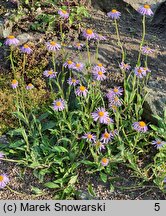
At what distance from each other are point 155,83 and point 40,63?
136 centimetres

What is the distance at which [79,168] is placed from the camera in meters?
4.63

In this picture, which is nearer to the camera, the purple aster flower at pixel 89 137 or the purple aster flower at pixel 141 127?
the purple aster flower at pixel 141 127

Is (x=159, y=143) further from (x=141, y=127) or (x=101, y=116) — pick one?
(x=101, y=116)

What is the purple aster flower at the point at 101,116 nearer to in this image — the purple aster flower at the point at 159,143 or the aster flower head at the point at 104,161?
the aster flower head at the point at 104,161

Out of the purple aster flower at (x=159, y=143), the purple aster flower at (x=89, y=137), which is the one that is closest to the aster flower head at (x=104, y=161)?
the purple aster flower at (x=89, y=137)

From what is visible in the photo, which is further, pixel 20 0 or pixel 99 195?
pixel 20 0

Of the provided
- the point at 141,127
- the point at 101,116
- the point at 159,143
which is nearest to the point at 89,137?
the point at 101,116

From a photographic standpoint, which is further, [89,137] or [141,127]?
[89,137]

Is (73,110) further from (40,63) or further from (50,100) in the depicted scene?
(40,63)

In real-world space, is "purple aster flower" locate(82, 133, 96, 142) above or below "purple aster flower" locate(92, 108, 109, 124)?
below

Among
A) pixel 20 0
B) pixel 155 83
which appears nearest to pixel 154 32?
pixel 155 83

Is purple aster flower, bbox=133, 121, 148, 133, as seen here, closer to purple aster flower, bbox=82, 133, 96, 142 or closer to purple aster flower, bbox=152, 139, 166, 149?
purple aster flower, bbox=152, 139, 166, 149

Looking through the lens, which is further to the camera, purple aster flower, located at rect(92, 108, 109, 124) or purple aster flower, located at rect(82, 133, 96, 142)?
purple aster flower, located at rect(82, 133, 96, 142)

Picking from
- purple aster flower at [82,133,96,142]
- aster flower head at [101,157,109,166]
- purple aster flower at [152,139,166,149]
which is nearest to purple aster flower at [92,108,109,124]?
purple aster flower at [82,133,96,142]
